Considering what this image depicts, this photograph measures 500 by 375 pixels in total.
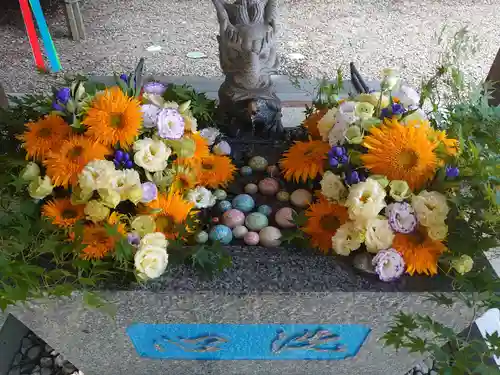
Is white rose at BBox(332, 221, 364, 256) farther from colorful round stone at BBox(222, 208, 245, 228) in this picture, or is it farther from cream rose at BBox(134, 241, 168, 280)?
cream rose at BBox(134, 241, 168, 280)

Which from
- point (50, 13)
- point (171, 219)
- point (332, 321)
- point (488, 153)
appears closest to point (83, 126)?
point (171, 219)

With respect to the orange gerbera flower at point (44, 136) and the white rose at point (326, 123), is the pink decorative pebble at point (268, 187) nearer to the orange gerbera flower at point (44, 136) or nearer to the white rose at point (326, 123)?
the white rose at point (326, 123)

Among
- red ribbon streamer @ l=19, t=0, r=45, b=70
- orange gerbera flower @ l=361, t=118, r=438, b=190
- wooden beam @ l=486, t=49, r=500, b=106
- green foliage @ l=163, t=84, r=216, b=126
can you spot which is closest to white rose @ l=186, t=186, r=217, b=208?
green foliage @ l=163, t=84, r=216, b=126

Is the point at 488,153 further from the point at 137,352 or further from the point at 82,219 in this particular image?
the point at 137,352

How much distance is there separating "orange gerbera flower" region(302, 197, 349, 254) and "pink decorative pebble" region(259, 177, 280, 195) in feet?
0.75

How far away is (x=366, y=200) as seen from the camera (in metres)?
1.13

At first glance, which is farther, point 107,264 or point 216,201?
point 216,201

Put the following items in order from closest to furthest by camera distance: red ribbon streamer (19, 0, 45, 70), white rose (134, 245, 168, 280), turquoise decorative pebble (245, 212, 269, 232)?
white rose (134, 245, 168, 280)
turquoise decorative pebble (245, 212, 269, 232)
red ribbon streamer (19, 0, 45, 70)

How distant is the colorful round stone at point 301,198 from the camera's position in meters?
1.39

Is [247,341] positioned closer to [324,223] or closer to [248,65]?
[324,223]

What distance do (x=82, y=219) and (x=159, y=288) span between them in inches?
10.8

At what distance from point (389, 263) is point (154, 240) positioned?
0.59 metres

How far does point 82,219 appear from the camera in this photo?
1187 mm

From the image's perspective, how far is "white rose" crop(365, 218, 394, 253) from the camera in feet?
3.71
